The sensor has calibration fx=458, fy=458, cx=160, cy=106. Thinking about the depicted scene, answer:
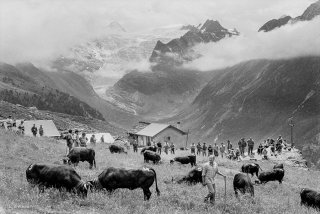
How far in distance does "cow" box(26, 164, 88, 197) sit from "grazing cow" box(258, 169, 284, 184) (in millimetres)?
17104

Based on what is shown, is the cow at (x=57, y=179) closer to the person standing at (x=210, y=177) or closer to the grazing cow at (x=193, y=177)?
the person standing at (x=210, y=177)

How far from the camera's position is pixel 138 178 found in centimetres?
2111

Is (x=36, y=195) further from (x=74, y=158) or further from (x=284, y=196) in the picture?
(x=284, y=196)

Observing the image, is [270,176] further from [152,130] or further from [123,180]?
[152,130]

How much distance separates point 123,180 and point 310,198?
1066cm

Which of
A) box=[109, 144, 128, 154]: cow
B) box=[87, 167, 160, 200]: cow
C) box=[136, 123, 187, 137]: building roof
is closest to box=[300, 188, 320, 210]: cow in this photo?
box=[87, 167, 160, 200]: cow

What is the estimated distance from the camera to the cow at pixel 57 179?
65.7 ft

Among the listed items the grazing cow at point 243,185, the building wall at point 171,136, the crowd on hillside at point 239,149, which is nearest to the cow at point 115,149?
the crowd on hillside at point 239,149

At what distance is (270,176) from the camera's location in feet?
111

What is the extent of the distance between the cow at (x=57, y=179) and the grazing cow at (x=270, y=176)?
56.1 feet

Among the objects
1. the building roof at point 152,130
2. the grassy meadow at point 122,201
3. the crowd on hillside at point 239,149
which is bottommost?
the grassy meadow at point 122,201

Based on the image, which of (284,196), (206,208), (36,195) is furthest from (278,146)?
(36,195)

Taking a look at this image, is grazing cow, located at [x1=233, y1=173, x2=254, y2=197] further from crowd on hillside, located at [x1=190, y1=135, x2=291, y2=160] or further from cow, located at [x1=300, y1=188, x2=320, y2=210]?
crowd on hillside, located at [x1=190, y1=135, x2=291, y2=160]

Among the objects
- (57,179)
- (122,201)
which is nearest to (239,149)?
(122,201)
